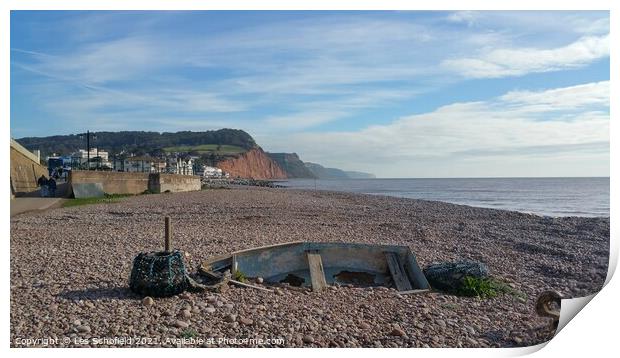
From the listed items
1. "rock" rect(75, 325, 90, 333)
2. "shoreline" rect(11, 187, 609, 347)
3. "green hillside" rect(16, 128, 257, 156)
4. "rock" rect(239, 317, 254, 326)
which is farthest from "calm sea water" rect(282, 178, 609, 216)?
"rock" rect(75, 325, 90, 333)

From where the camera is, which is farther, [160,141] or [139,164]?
[139,164]

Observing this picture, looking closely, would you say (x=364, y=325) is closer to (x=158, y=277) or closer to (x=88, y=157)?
(x=158, y=277)


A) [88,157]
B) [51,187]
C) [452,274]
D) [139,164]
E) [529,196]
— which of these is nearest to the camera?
[452,274]

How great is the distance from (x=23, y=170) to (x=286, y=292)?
1883cm

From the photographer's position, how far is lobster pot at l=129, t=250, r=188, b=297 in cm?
560

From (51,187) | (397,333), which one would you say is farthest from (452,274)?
(51,187)

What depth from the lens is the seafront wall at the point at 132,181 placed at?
21.5 m

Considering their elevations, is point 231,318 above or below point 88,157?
below

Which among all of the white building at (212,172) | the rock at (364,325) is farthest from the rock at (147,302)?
the white building at (212,172)

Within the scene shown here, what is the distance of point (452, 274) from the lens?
6789 millimetres

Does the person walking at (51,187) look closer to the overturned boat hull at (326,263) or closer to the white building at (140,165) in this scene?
the white building at (140,165)

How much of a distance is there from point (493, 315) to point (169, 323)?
3.57 m

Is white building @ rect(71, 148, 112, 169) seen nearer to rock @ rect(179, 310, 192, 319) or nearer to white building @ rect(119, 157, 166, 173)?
white building @ rect(119, 157, 166, 173)

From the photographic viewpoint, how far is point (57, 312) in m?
4.99
